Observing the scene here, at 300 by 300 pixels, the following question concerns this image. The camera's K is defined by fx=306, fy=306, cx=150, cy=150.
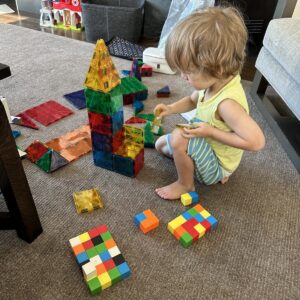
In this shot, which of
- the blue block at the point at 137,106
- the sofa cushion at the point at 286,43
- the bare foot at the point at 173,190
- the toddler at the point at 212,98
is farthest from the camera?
the blue block at the point at 137,106

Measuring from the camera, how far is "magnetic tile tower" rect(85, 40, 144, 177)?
904mm

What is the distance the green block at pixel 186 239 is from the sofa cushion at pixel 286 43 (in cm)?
72

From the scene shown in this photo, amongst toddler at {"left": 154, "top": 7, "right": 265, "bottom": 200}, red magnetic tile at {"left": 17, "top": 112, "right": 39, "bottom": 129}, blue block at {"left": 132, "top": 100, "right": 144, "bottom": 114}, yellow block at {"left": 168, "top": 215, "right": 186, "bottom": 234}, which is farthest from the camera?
blue block at {"left": 132, "top": 100, "right": 144, "bottom": 114}

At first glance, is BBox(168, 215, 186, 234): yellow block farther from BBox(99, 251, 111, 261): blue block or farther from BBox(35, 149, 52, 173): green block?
BBox(35, 149, 52, 173): green block

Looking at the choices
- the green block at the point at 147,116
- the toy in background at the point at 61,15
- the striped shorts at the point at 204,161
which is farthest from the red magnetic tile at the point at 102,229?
the toy in background at the point at 61,15

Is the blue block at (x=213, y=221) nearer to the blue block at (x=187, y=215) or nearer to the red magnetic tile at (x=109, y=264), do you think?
the blue block at (x=187, y=215)

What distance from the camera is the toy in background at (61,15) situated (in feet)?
7.84

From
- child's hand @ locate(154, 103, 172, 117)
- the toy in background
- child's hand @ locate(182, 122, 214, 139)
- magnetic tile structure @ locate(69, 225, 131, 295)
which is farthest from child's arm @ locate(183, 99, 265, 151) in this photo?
the toy in background

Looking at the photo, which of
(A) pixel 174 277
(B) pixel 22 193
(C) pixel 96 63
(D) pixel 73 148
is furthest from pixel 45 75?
(A) pixel 174 277

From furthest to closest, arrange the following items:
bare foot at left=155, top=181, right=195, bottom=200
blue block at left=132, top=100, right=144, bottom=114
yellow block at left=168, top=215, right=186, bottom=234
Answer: blue block at left=132, top=100, right=144, bottom=114, bare foot at left=155, top=181, right=195, bottom=200, yellow block at left=168, top=215, right=186, bottom=234

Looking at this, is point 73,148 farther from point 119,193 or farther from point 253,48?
point 253,48

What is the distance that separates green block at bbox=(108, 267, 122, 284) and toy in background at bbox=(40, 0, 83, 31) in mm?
2161

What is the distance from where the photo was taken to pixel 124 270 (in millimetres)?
768

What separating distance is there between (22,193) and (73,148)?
0.44 m
